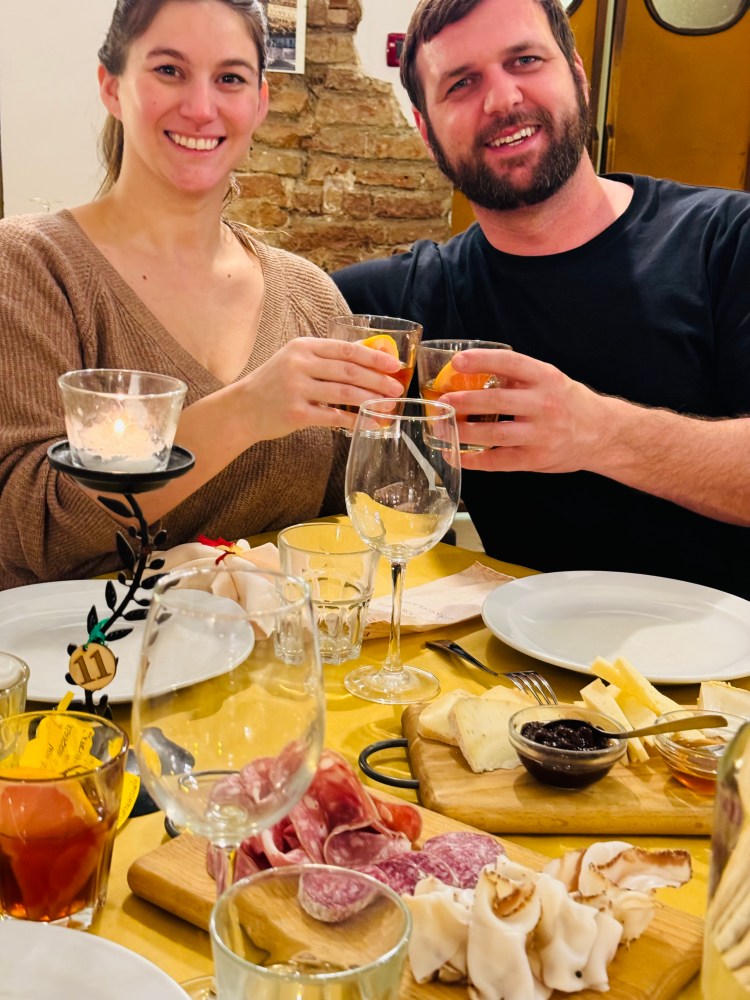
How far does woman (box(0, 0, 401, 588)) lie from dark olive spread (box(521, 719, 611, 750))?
0.60m

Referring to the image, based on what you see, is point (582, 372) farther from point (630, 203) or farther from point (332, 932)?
point (332, 932)

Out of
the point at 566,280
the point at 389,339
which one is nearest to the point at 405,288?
the point at 566,280

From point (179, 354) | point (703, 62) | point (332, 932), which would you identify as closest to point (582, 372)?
point (179, 354)

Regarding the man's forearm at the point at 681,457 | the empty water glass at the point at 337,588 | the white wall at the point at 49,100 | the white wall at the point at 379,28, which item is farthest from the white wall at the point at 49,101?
the empty water glass at the point at 337,588

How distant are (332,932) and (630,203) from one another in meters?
1.84

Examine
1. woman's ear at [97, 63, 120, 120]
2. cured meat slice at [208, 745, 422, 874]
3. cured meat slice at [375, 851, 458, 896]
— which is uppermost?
woman's ear at [97, 63, 120, 120]

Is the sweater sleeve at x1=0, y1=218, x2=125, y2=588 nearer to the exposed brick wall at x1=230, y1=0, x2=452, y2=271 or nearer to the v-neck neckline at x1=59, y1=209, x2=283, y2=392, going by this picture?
the v-neck neckline at x1=59, y1=209, x2=283, y2=392

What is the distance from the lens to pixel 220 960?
1.81ft

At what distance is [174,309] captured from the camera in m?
1.91

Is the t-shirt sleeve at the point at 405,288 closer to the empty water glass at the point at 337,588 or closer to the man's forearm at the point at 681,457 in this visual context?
the man's forearm at the point at 681,457

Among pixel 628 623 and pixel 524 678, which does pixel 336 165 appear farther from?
pixel 524 678

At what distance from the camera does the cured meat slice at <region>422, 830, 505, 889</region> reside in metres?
0.77

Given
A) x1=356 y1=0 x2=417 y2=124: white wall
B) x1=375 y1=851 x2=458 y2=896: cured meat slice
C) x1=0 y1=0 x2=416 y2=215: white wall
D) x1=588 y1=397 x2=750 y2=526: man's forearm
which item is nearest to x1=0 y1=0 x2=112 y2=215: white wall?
x1=0 y1=0 x2=416 y2=215: white wall

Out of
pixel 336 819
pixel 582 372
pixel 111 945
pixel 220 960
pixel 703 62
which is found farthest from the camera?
pixel 703 62
